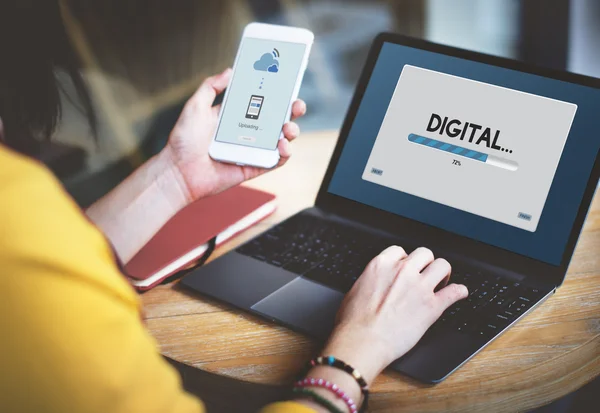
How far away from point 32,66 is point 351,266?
0.59 metres

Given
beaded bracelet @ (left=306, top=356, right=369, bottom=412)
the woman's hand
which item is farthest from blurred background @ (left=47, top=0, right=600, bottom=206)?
beaded bracelet @ (left=306, top=356, right=369, bottom=412)

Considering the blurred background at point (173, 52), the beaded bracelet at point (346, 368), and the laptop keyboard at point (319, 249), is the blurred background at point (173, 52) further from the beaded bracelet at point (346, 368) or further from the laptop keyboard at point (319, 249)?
the beaded bracelet at point (346, 368)

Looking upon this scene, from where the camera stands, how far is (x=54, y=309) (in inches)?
20.5

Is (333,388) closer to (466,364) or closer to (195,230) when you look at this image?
(466,364)

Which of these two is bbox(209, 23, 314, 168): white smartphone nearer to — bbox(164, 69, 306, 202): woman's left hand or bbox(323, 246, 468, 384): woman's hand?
bbox(164, 69, 306, 202): woman's left hand

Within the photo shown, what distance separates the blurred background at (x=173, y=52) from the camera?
2.56 metres

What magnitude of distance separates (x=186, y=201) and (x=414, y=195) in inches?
14.7

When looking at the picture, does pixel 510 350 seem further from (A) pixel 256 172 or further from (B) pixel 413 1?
(B) pixel 413 1

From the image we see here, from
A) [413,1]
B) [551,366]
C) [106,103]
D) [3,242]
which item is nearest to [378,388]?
[551,366]

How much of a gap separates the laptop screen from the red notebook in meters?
0.15

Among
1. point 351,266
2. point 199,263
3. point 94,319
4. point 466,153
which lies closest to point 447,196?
point 466,153

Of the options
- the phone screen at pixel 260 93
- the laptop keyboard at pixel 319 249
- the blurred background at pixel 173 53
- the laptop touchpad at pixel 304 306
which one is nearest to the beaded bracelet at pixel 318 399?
the laptop touchpad at pixel 304 306

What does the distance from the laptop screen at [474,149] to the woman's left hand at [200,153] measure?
0.18 m

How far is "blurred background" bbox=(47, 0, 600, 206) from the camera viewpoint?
A: 2562mm
